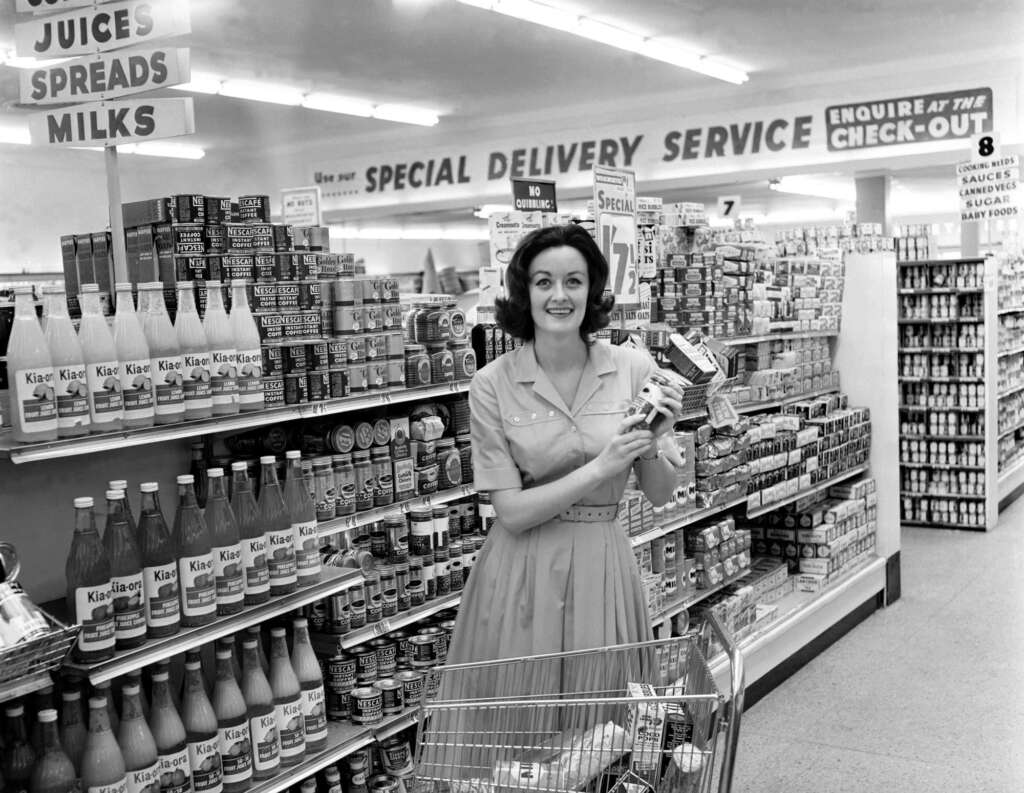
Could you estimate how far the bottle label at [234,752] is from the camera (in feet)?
8.93

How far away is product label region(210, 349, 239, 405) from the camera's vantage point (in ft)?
9.04

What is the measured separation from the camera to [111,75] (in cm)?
294

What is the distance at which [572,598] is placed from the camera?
2727 mm

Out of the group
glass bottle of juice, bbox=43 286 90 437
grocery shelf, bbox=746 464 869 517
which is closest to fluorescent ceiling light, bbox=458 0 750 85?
grocery shelf, bbox=746 464 869 517

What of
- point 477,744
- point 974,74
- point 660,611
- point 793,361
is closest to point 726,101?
point 974,74

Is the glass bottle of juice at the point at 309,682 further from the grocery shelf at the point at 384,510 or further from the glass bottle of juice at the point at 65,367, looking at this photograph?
the glass bottle of juice at the point at 65,367

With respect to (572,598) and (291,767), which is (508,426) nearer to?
(572,598)

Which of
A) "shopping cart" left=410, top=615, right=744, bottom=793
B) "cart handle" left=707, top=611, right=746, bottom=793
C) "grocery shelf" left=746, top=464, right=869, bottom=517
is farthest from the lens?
"grocery shelf" left=746, top=464, right=869, bottom=517

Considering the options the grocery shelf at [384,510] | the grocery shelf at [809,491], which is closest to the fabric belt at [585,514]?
the grocery shelf at [384,510]

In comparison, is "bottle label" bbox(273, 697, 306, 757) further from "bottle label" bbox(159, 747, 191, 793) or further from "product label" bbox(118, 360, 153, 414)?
"product label" bbox(118, 360, 153, 414)

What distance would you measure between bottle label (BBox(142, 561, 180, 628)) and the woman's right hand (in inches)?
42.7

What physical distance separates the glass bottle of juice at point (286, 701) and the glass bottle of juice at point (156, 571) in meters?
0.43

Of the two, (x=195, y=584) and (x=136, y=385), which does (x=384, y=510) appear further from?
(x=136, y=385)

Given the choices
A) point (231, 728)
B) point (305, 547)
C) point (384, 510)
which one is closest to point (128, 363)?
point (305, 547)
